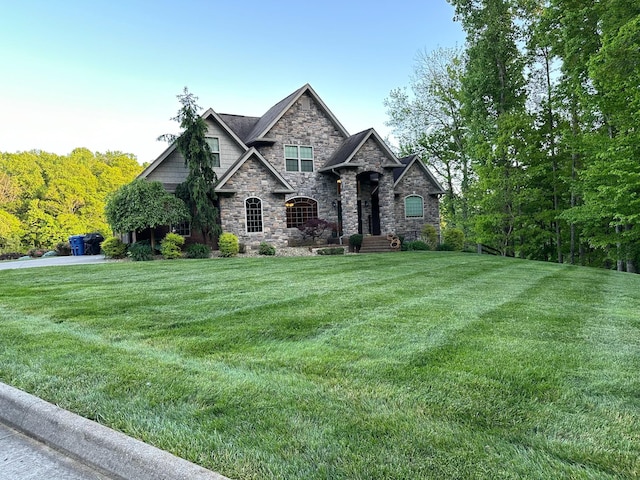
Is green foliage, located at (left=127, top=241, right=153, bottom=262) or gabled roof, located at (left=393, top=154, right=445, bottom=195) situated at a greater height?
gabled roof, located at (left=393, top=154, right=445, bottom=195)

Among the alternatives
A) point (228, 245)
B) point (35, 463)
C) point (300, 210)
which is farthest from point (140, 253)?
point (35, 463)

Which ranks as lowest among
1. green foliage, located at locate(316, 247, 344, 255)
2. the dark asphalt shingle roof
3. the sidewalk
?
the sidewalk

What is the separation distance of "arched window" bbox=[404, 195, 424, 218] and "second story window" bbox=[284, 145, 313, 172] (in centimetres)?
631

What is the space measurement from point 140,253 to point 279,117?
997 cm

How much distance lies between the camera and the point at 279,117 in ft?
68.9

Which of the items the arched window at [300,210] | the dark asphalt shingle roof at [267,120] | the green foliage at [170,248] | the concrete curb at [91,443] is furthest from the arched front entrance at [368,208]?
the concrete curb at [91,443]

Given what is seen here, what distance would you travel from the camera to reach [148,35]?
18.4 m

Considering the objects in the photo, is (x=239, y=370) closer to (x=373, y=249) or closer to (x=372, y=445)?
(x=372, y=445)

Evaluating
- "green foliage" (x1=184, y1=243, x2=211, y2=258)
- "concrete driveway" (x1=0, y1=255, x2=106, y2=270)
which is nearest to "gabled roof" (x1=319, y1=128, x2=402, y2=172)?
"green foliage" (x1=184, y1=243, x2=211, y2=258)

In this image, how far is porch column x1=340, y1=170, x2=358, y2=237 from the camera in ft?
67.3

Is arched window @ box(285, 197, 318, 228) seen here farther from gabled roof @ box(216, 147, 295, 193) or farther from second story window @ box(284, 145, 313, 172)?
gabled roof @ box(216, 147, 295, 193)

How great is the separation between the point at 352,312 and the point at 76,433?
352 cm

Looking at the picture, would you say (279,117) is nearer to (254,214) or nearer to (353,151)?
(353,151)

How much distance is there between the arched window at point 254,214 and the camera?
1906 cm
